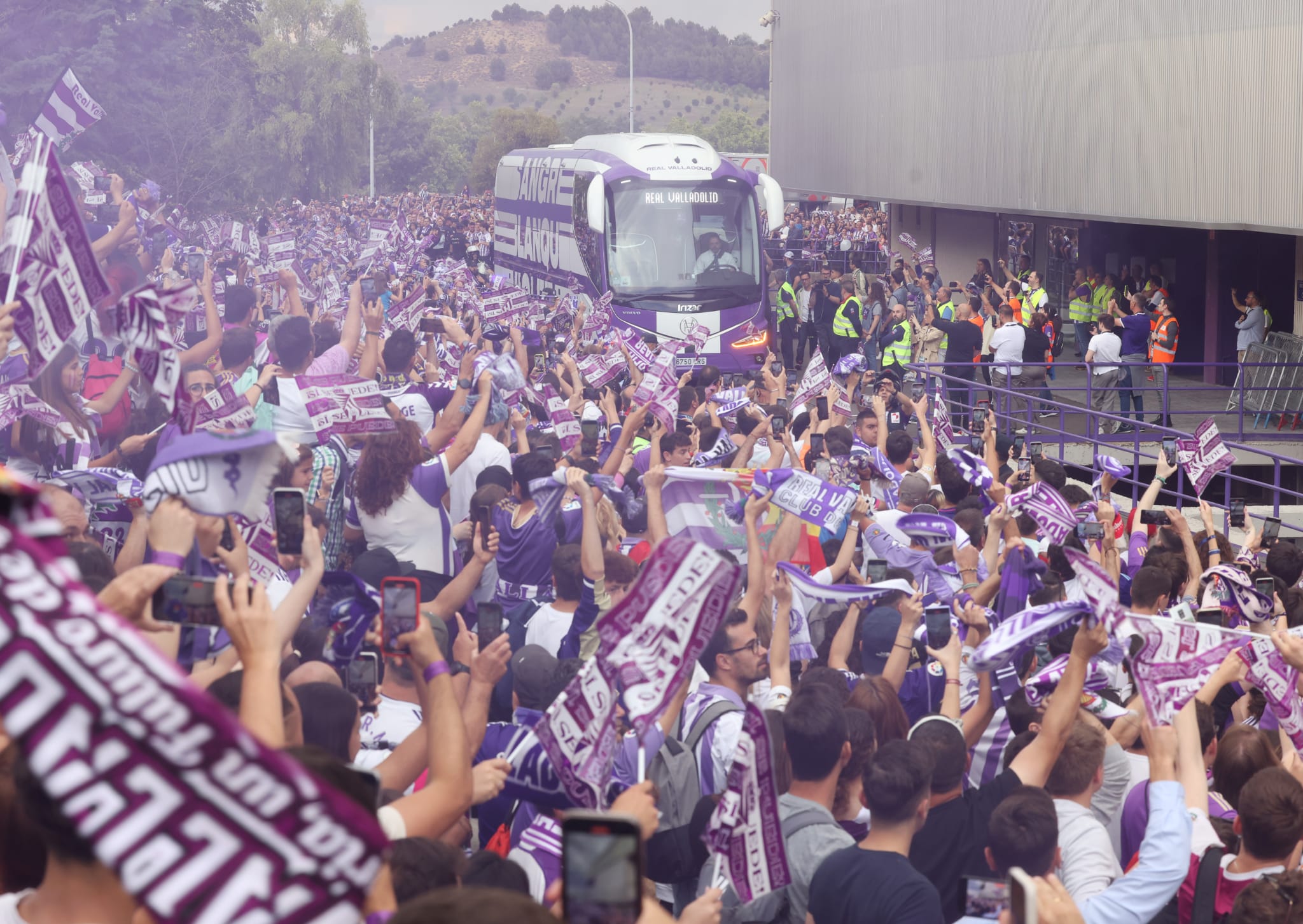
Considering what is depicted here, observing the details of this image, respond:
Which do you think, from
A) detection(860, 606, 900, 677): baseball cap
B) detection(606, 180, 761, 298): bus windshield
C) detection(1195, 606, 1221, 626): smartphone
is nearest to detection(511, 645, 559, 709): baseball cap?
detection(860, 606, 900, 677): baseball cap

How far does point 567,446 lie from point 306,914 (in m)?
7.45

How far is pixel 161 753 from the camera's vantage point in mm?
1606

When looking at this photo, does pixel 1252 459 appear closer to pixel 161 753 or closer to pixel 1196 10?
pixel 1196 10

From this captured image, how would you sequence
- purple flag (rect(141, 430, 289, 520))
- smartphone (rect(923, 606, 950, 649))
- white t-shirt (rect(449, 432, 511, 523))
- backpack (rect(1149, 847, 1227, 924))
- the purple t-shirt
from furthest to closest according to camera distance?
white t-shirt (rect(449, 432, 511, 523))
the purple t-shirt
smartphone (rect(923, 606, 950, 649))
backpack (rect(1149, 847, 1227, 924))
purple flag (rect(141, 430, 289, 520))

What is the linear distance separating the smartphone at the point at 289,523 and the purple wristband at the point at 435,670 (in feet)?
2.61

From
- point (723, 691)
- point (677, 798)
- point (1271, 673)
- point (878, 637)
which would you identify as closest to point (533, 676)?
point (723, 691)

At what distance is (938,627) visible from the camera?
4.72 meters

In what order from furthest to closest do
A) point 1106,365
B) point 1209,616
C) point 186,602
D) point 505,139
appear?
point 505,139 → point 1106,365 → point 1209,616 → point 186,602

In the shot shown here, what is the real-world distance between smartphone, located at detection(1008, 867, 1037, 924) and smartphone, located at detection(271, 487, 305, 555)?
233cm

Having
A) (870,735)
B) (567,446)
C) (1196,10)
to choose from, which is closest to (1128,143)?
(1196,10)

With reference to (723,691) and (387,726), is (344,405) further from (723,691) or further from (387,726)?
(723,691)

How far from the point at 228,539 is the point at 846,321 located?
55.8ft

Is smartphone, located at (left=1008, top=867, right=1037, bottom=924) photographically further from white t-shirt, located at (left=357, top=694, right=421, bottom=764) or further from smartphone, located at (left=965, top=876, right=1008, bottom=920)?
white t-shirt, located at (left=357, top=694, right=421, bottom=764)

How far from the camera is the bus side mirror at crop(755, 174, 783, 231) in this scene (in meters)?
22.0
